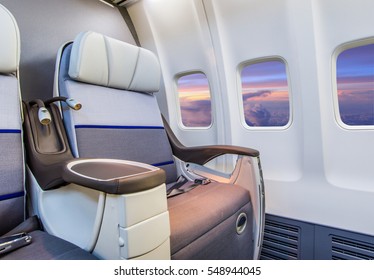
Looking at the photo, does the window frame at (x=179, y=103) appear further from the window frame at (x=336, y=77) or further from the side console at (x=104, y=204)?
the side console at (x=104, y=204)

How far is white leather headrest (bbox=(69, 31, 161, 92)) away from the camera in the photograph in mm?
1371

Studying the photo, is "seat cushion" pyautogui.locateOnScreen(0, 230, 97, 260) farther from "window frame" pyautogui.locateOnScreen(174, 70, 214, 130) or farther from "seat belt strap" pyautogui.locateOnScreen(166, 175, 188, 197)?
"window frame" pyautogui.locateOnScreen(174, 70, 214, 130)

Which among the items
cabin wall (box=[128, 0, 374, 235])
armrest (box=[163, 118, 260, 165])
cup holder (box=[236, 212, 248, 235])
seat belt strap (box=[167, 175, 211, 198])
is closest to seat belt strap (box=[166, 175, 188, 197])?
seat belt strap (box=[167, 175, 211, 198])

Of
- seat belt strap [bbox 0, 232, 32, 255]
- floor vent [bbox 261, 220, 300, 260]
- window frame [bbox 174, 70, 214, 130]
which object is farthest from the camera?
window frame [bbox 174, 70, 214, 130]

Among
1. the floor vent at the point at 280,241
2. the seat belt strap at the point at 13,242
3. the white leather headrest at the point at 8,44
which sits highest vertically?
the white leather headrest at the point at 8,44

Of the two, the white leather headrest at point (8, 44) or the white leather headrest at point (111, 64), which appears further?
the white leather headrest at point (111, 64)

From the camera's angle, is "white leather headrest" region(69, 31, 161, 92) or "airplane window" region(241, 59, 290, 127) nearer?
"white leather headrest" region(69, 31, 161, 92)

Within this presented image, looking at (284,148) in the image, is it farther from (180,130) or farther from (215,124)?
(180,130)

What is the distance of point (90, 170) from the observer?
0.82 meters

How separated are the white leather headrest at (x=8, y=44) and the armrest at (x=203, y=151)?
1.05 m

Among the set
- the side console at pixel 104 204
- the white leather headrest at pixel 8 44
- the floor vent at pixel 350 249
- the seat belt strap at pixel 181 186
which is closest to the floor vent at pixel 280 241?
the floor vent at pixel 350 249

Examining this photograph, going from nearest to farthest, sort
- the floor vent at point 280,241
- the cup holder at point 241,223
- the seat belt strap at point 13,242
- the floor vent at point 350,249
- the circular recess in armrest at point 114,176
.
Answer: the circular recess in armrest at point 114,176 → the seat belt strap at point 13,242 → the cup holder at point 241,223 → the floor vent at point 350,249 → the floor vent at point 280,241

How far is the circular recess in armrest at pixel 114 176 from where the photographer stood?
0.69m

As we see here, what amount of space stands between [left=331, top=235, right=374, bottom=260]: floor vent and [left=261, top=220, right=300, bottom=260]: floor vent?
0.22 meters
